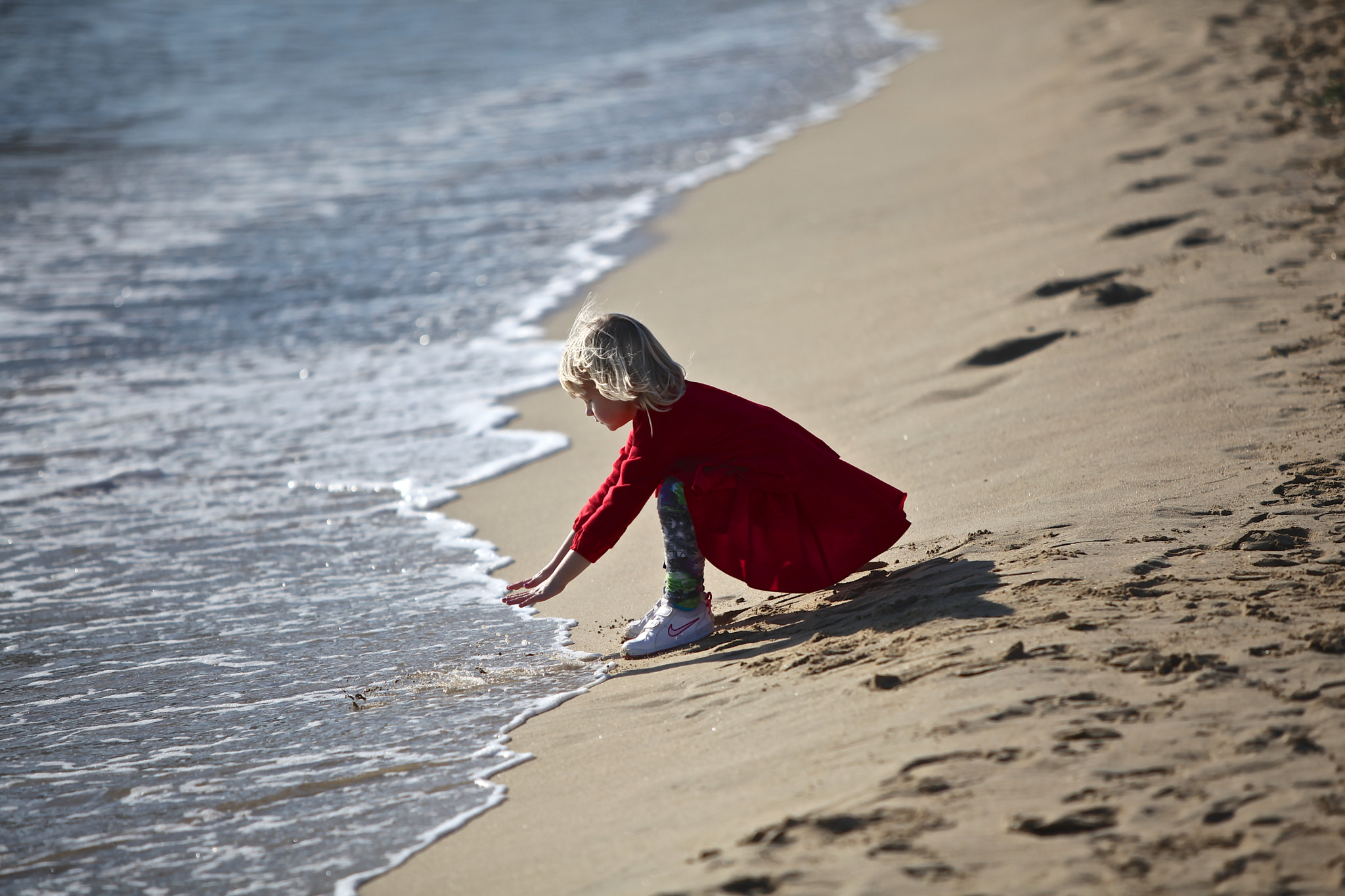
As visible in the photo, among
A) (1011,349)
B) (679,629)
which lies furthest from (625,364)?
(1011,349)

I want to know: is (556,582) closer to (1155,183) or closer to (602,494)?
(602,494)

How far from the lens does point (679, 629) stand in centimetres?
318

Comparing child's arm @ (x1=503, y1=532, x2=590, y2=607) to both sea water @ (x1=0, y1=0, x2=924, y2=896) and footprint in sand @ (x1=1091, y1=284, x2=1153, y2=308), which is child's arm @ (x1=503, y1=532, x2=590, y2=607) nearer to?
sea water @ (x1=0, y1=0, x2=924, y2=896)

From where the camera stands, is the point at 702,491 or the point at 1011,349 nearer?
the point at 702,491

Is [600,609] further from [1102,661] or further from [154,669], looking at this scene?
[1102,661]

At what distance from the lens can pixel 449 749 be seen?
281 cm

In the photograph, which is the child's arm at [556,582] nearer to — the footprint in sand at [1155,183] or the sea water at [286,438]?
the sea water at [286,438]

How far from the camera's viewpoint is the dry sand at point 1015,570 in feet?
6.36

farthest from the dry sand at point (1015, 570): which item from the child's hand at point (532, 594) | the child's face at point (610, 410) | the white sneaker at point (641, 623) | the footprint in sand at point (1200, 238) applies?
the child's face at point (610, 410)

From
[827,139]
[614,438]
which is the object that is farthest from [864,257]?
[827,139]

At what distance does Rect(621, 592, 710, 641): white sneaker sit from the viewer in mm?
3219

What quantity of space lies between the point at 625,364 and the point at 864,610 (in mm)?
901

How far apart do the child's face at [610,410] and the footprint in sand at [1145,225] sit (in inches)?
142

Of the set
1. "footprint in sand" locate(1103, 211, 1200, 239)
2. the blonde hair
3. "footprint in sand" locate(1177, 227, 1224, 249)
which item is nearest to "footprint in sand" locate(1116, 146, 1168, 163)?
"footprint in sand" locate(1103, 211, 1200, 239)
